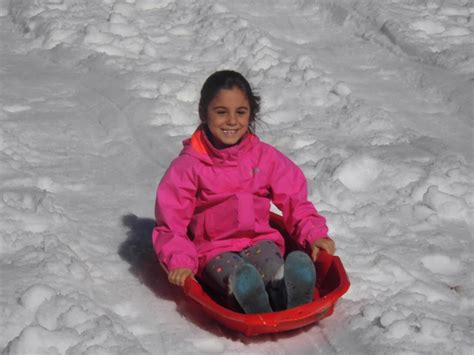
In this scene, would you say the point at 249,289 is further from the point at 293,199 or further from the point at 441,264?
the point at 441,264

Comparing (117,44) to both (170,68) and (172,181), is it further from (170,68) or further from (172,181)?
(172,181)

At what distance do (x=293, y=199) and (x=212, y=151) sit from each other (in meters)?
0.43

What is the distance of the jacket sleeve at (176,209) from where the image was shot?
3.43m

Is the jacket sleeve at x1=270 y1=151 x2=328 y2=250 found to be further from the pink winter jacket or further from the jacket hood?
the jacket hood

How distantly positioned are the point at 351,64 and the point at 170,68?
131 cm

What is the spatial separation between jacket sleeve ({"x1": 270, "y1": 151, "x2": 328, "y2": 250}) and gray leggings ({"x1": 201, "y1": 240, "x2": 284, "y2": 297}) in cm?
16

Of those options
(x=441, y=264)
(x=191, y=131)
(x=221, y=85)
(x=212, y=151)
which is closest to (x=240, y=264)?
(x=212, y=151)

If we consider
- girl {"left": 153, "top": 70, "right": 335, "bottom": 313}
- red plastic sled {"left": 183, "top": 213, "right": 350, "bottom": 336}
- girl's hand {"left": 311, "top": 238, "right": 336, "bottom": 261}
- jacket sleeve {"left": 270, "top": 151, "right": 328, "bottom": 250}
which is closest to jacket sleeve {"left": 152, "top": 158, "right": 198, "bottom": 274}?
girl {"left": 153, "top": 70, "right": 335, "bottom": 313}

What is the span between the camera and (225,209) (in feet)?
11.7

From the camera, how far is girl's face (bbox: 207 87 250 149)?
3492 mm

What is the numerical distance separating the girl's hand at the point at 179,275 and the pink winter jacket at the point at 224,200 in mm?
104

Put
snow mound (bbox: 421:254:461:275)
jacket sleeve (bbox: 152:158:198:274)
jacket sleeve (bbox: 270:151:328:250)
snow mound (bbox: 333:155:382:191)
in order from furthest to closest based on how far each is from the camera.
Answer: snow mound (bbox: 333:155:382:191) < snow mound (bbox: 421:254:461:275) < jacket sleeve (bbox: 270:151:328:250) < jacket sleeve (bbox: 152:158:198:274)

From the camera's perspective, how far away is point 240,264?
343 cm

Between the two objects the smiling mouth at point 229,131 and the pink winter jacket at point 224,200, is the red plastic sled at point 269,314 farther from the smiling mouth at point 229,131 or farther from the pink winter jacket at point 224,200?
the smiling mouth at point 229,131
